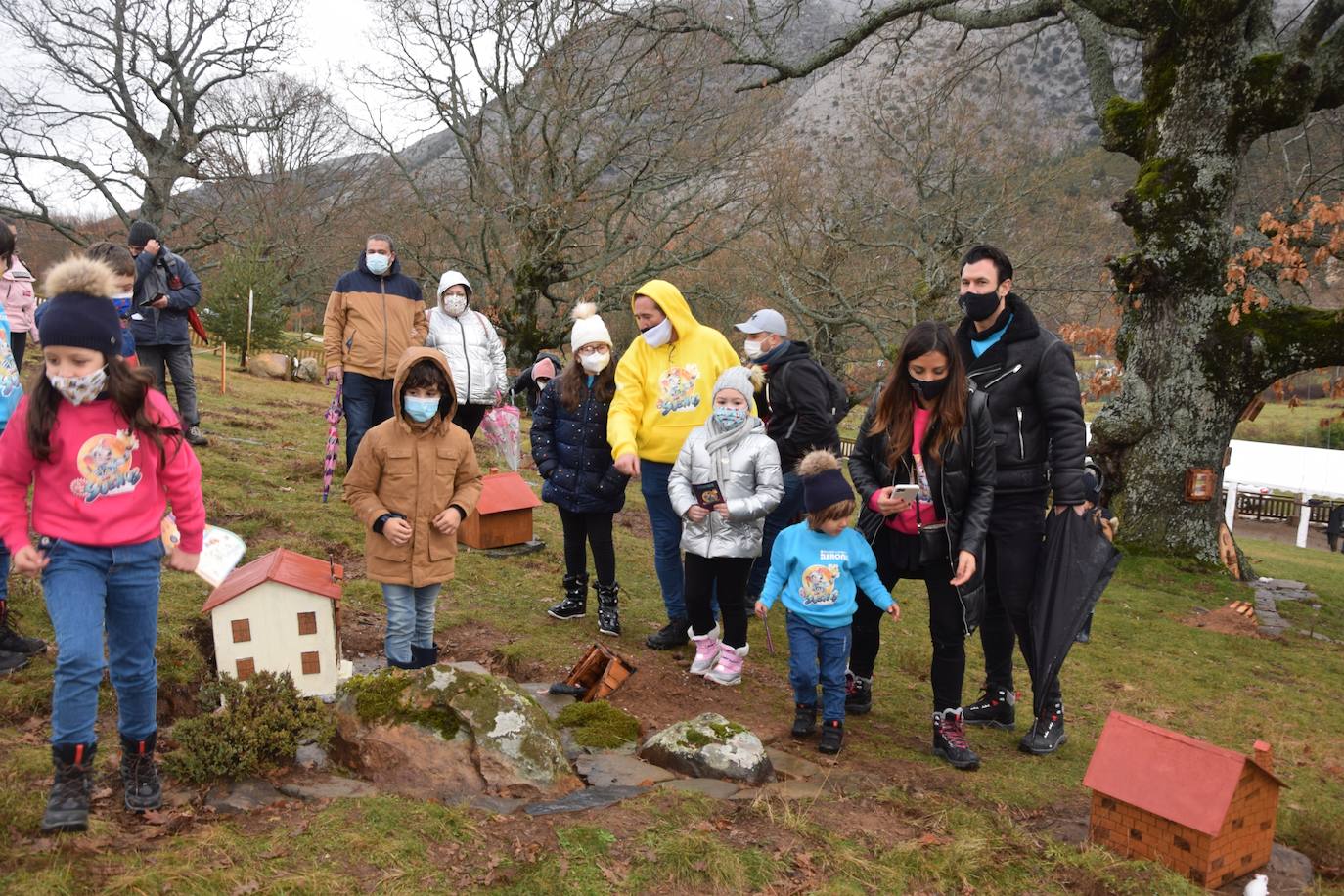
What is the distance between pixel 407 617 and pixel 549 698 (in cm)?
82

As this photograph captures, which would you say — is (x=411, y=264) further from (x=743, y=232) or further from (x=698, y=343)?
(x=698, y=343)

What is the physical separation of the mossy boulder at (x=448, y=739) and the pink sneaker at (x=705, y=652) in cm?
152

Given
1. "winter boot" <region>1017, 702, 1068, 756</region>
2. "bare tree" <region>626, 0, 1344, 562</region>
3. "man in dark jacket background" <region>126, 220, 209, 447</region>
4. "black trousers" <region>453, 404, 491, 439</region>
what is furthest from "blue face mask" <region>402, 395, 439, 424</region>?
"bare tree" <region>626, 0, 1344, 562</region>

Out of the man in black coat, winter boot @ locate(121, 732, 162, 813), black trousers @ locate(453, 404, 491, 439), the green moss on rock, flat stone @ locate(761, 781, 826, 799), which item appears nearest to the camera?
winter boot @ locate(121, 732, 162, 813)

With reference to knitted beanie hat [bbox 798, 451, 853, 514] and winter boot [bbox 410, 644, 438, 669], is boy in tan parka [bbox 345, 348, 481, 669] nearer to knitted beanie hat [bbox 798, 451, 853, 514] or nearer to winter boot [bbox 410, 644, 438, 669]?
winter boot [bbox 410, 644, 438, 669]

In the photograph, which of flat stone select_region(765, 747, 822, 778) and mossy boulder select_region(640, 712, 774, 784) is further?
flat stone select_region(765, 747, 822, 778)

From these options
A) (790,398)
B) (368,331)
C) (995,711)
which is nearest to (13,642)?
(368,331)

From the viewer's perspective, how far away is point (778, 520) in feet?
20.5

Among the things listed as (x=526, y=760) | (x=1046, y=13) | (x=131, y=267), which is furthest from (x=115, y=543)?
(x=1046, y=13)

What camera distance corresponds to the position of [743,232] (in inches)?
905

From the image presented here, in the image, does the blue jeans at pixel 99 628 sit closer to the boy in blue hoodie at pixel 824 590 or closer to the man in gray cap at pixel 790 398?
the boy in blue hoodie at pixel 824 590

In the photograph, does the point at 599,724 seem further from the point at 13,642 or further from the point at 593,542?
the point at 13,642

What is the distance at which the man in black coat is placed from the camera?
4281mm

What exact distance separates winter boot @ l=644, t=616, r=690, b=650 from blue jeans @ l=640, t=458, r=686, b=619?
0.23ft
